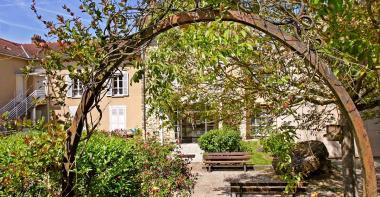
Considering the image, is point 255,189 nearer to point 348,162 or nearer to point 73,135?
point 348,162

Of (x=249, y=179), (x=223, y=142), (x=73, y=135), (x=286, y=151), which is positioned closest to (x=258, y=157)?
(x=223, y=142)

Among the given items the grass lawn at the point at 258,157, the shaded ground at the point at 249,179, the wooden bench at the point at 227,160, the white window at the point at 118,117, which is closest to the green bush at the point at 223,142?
the grass lawn at the point at 258,157

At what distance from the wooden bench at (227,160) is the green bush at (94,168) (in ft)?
15.6

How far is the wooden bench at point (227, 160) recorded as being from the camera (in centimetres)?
1401

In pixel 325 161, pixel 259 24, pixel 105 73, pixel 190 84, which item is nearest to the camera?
pixel 259 24

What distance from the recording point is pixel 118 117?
27438mm

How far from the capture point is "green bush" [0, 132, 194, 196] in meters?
3.05

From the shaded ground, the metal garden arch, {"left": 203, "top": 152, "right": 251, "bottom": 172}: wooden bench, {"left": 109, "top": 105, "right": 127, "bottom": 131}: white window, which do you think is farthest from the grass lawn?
the metal garden arch

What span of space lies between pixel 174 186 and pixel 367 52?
16.4 ft

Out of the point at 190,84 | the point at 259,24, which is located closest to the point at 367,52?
the point at 259,24

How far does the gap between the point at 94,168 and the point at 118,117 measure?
2275 cm

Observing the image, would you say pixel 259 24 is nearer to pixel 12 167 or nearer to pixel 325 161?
pixel 12 167

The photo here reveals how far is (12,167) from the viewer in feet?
10.2

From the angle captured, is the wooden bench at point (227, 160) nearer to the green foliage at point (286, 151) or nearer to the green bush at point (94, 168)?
the green bush at point (94, 168)
